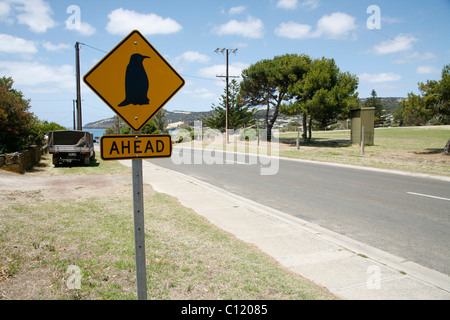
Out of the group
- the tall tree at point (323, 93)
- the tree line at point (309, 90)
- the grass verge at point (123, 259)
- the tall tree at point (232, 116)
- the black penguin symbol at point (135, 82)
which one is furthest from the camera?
the tall tree at point (232, 116)

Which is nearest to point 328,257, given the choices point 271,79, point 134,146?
point 134,146

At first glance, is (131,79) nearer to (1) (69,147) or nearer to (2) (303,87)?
(1) (69,147)

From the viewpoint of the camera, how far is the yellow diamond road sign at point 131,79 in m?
2.61

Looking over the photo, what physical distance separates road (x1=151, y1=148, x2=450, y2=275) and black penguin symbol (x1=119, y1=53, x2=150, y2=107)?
4505mm

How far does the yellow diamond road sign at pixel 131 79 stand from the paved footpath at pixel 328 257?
2.92 meters

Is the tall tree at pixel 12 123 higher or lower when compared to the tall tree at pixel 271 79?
lower

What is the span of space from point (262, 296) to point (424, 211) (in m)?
5.65

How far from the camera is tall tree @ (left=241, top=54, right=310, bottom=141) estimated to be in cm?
3219

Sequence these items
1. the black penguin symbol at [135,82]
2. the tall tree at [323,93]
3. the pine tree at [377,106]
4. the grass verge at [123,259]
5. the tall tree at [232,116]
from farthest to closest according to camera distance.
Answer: the pine tree at [377,106] < the tall tree at [232,116] < the tall tree at [323,93] < the grass verge at [123,259] < the black penguin symbol at [135,82]

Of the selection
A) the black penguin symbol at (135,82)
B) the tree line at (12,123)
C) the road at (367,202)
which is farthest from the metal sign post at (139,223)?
the tree line at (12,123)

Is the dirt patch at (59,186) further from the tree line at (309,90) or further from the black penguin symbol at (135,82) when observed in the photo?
the tree line at (309,90)

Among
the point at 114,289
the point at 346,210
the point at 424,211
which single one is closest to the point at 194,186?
the point at 346,210

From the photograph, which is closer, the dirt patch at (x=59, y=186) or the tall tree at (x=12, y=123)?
the dirt patch at (x=59, y=186)
